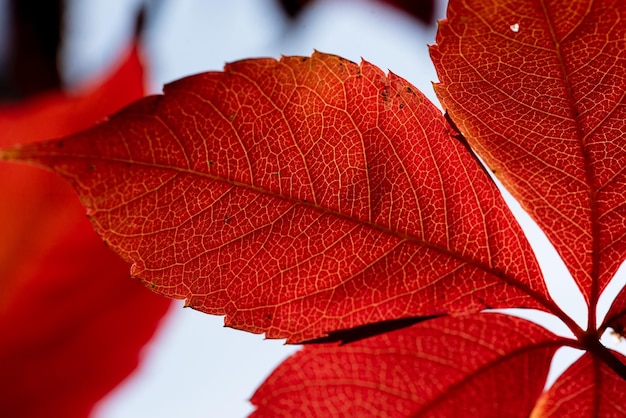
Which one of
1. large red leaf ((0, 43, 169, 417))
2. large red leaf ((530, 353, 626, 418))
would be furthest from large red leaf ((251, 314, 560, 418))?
large red leaf ((0, 43, 169, 417))

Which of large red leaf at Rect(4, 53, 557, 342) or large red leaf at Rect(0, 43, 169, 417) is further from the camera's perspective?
large red leaf at Rect(0, 43, 169, 417)

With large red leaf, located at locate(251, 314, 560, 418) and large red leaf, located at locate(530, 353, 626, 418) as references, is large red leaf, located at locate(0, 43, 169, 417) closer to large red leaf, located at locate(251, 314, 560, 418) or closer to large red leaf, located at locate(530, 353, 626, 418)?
large red leaf, located at locate(251, 314, 560, 418)

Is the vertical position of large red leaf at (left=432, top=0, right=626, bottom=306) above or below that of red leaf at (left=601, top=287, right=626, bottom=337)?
above

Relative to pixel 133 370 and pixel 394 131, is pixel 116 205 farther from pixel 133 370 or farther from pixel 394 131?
pixel 133 370

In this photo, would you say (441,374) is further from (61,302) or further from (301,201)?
(61,302)

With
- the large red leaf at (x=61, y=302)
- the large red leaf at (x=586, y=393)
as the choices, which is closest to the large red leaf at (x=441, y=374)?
the large red leaf at (x=586, y=393)

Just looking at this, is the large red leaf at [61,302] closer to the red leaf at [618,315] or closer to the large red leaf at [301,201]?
the large red leaf at [301,201]
